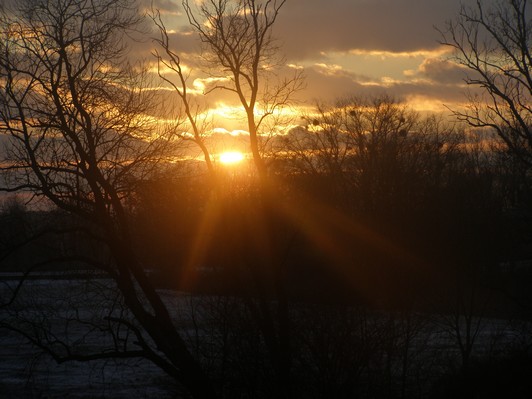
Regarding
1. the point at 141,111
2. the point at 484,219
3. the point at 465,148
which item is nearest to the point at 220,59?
the point at 141,111

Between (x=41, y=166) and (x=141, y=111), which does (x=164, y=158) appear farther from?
(x=41, y=166)

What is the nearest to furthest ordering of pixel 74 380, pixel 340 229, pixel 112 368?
pixel 74 380 < pixel 112 368 < pixel 340 229

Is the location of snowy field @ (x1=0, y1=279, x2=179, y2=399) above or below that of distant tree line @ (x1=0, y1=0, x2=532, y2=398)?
below

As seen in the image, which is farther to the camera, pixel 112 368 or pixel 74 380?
pixel 112 368

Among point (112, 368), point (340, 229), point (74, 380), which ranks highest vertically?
point (340, 229)

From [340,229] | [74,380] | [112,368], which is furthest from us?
[340,229]

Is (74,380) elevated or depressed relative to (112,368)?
elevated

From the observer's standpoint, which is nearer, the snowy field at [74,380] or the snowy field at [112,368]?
the snowy field at [112,368]

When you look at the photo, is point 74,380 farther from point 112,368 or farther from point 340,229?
point 340,229

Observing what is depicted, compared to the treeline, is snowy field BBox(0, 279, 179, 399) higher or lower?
lower

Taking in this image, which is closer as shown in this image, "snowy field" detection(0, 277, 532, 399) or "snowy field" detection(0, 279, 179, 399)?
"snowy field" detection(0, 277, 532, 399)

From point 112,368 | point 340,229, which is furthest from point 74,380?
point 340,229

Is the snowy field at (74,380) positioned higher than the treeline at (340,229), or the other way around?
the treeline at (340,229)

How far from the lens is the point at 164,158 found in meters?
18.3
